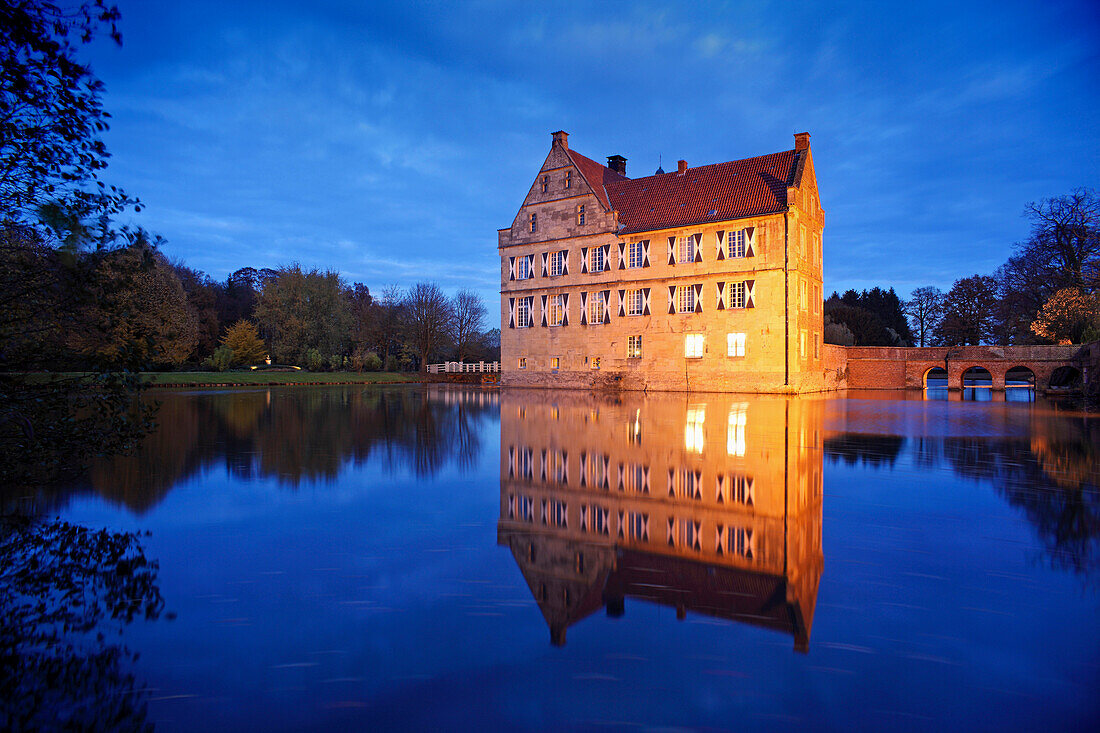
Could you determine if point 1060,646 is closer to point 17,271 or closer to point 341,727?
point 341,727

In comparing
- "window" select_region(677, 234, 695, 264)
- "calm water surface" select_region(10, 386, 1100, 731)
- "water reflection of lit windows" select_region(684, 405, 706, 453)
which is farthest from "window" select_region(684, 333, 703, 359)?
"calm water surface" select_region(10, 386, 1100, 731)

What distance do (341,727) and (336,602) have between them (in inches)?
52.8

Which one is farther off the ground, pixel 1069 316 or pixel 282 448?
pixel 1069 316

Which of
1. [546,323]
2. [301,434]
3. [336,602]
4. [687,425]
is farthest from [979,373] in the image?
[336,602]

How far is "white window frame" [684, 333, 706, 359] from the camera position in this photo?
33219 millimetres

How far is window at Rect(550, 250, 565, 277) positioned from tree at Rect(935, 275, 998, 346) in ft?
133

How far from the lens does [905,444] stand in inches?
436

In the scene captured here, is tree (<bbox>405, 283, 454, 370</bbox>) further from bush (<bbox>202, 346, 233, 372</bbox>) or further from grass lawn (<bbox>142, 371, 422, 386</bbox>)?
bush (<bbox>202, 346, 233, 372</bbox>)

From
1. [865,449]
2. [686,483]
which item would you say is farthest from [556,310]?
[686,483]

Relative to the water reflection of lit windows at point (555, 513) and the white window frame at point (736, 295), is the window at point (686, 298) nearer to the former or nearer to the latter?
the white window frame at point (736, 295)

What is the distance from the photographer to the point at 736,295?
32.1 metres

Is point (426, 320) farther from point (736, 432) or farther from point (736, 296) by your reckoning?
point (736, 432)

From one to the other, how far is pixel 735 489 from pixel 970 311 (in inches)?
2402

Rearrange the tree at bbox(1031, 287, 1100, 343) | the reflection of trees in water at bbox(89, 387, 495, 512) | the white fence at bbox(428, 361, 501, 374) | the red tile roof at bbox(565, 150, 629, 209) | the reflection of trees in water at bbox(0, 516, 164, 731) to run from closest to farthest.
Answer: the reflection of trees in water at bbox(0, 516, 164, 731) < the reflection of trees in water at bbox(89, 387, 495, 512) < the tree at bbox(1031, 287, 1100, 343) < the red tile roof at bbox(565, 150, 629, 209) < the white fence at bbox(428, 361, 501, 374)
